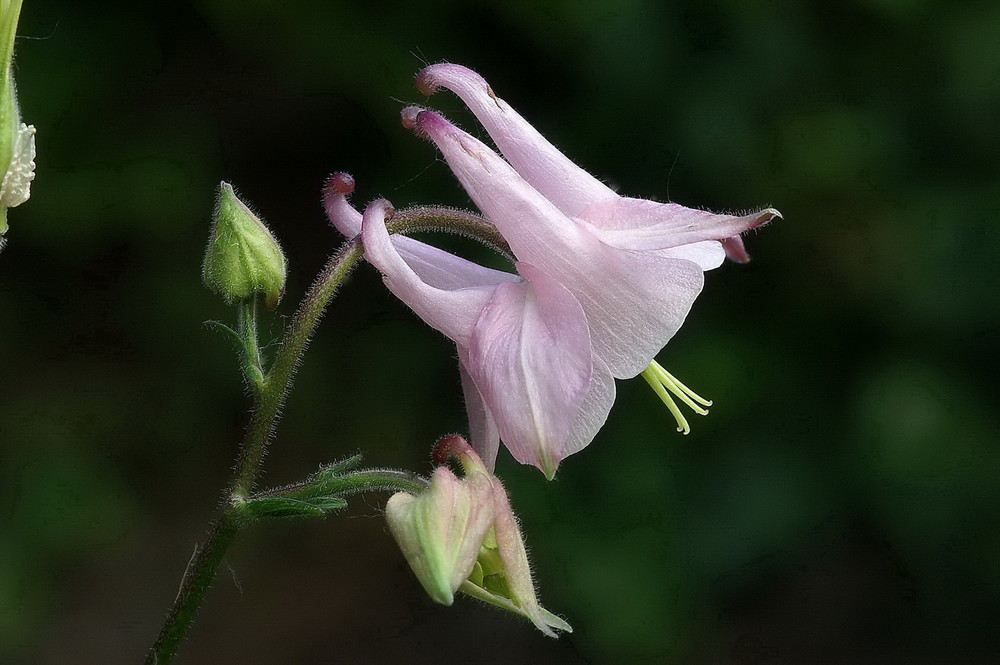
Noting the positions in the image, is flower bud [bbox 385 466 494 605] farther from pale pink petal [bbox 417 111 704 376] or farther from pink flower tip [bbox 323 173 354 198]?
pink flower tip [bbox 323 173 354 198]

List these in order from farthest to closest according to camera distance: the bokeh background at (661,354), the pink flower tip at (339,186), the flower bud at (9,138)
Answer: the bokeh background at (661,354) < the pink flower tip at (339,186) < the flower bud at (9,138)

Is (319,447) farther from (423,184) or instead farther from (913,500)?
(913,500)

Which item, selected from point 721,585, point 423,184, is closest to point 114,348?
point 423,184

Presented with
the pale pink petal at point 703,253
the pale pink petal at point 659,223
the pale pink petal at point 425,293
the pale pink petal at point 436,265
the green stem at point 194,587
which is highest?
the pale pink petal at point 659,223

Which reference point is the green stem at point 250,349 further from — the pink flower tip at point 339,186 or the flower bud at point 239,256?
the pink flower tip at point 339,186

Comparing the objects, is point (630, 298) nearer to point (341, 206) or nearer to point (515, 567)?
Result: point (515, 567)

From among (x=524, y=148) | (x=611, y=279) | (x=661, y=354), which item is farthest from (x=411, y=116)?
(x=661, y=354)

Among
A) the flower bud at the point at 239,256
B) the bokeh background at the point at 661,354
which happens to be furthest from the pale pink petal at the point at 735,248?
the bokeh background at the point at 661,354
